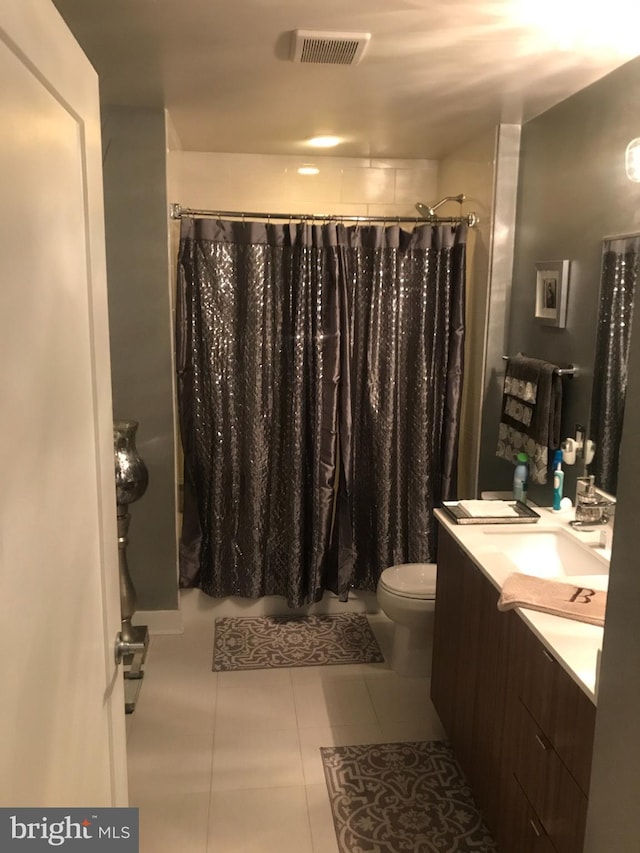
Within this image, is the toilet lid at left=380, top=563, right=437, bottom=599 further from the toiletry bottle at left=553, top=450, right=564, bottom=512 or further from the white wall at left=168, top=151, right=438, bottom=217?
the white wall at left=168, top=151, right=438, bottom=217

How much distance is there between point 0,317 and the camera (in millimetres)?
797

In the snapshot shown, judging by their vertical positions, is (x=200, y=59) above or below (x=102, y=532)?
above

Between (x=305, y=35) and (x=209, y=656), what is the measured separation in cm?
251

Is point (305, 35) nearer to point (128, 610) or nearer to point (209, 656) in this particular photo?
point (128, 610)

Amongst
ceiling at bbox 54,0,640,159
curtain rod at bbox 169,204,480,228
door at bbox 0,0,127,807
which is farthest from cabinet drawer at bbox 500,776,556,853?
curtain rod at bbox 169,204,480,228

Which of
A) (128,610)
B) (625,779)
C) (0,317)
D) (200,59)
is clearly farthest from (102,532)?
(128,610)

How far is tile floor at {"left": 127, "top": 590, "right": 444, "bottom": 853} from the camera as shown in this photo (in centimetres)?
211

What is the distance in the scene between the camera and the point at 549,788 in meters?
1.58

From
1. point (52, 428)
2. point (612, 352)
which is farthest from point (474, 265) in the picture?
point (52, 428)

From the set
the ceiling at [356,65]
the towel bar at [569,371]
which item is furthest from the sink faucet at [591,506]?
the ceiling at [356,65]

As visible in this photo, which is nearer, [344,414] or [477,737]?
[477,737]

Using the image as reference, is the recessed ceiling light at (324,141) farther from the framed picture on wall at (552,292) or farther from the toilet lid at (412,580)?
the toilet lid at (412,580)

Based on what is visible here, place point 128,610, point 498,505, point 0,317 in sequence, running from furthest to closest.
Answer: point 128,610 < point 498,505 < point 0,317

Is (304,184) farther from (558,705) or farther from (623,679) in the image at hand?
(623,679)
